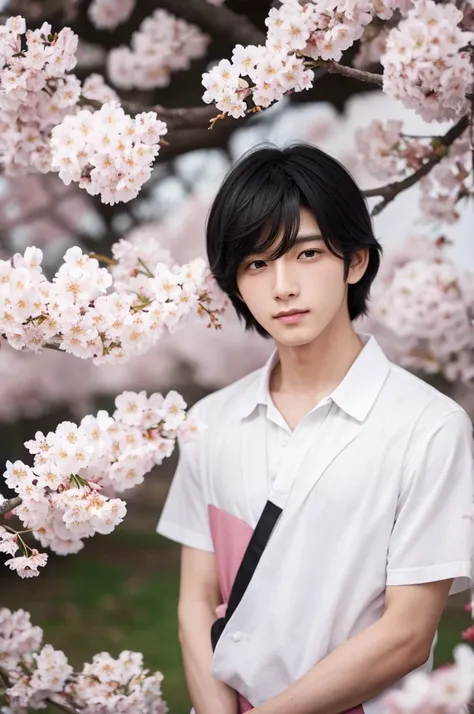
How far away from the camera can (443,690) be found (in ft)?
3.58

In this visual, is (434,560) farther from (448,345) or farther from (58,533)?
(448,345)

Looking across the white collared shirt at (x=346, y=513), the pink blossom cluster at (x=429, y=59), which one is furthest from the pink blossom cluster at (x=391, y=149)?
the white collared shirt at (x=346, y=513)

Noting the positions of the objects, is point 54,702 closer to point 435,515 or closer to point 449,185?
point 435,515

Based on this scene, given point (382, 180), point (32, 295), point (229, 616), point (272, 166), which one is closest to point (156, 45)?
point (382, 180)

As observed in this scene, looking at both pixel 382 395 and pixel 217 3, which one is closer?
pixel 382 395

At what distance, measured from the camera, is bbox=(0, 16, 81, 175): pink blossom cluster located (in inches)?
62.4

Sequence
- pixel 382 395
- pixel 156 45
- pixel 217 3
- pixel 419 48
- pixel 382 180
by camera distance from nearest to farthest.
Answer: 1. pixel 419 48
2. pixel 382 395
3. pixel 382 180
4. pixel 217 3
5. pixel 156 45

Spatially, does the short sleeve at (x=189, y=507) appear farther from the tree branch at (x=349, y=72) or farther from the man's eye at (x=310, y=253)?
the tree branch at (x=349, y=72)

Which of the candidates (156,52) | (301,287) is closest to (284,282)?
(301,287)

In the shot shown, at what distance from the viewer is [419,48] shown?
140 centimetres

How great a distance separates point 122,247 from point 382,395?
1.92 ft

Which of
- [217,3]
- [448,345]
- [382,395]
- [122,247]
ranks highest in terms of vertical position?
[217,3]

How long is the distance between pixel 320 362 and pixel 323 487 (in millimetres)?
218

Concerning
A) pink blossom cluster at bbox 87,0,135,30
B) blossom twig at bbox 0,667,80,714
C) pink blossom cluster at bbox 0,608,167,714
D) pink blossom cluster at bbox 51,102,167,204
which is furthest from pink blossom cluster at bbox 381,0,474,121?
blossom twig at bbox 0,667,80,714
